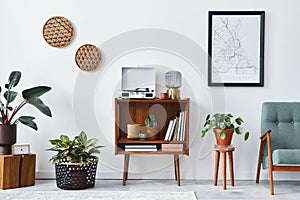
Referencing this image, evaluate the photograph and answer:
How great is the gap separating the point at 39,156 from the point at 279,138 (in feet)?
7.43

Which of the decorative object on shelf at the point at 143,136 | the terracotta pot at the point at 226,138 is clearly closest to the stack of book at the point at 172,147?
the decorative object on shelf at the point at 143,136

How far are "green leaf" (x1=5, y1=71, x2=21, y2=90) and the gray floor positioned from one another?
0.91 meters

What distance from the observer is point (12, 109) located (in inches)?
160

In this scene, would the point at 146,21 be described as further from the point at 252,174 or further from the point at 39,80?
the point at 252,174

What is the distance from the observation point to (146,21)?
4289mm

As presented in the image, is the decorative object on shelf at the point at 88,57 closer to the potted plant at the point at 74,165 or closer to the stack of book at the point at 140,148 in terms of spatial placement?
the potted plant at the point at 74,165

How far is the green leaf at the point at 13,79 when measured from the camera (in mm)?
3992

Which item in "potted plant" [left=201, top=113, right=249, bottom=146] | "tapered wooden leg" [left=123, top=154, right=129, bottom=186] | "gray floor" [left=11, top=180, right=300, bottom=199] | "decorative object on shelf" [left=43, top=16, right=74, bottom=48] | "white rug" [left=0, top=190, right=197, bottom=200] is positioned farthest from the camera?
"decorative object on shelf" [left=43, top=16, right=74, bottom=48]

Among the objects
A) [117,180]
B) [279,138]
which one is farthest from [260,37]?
[117,180]

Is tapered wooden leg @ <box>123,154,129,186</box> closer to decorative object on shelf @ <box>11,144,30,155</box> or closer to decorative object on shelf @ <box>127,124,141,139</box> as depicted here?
decorative object on shelf @ <box>127,124,141,139</box>

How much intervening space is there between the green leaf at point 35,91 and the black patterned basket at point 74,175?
0.66m

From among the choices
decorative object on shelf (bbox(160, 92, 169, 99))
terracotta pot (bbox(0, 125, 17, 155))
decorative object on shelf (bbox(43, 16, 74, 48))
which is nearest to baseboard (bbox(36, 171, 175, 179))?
terracotta pot (bbox(0, 125, 17, 155))

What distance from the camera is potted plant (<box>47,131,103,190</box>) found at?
3.82 metres

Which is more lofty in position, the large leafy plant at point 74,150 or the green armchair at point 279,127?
the green armchair at point 279,127
